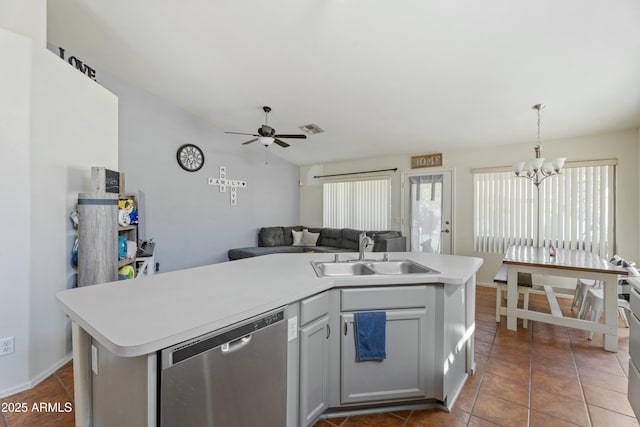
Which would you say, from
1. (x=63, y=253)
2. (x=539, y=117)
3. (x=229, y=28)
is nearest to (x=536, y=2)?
(x=539, y=117)

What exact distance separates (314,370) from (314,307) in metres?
0.36

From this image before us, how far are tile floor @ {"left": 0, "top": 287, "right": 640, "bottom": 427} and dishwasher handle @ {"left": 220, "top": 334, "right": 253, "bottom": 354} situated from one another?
93 centimetres

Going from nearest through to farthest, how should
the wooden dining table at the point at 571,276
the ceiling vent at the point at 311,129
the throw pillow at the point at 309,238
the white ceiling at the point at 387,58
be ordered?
the white ceiling at the point at 387,58 < the wooden dining table at the point at 571,276 < the ceiling vent at the point at 311,129 < the throw pillow at the point at 309,238

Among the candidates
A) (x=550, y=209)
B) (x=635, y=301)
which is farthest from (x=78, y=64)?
(x=550, y=209)

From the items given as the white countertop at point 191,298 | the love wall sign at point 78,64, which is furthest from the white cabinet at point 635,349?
the love wall sign at point 78,64

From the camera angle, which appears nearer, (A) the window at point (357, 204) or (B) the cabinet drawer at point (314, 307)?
(B) the cabinet drawer at point (314, 307)

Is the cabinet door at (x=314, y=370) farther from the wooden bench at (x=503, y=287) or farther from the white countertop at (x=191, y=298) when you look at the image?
the wooden bench at (x=503, y=287)

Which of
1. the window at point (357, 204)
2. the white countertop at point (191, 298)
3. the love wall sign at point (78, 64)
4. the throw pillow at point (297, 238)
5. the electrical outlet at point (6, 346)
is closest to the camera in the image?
the white countertop at point (191, 298)

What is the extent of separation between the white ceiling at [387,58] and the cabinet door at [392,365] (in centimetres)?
230

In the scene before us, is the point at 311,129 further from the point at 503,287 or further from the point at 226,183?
the point at 503,287

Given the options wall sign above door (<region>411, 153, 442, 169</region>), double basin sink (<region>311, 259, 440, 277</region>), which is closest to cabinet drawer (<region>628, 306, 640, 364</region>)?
double basin sink (<region>311, 259, 440, 277</region>)

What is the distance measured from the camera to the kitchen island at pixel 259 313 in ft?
3.02

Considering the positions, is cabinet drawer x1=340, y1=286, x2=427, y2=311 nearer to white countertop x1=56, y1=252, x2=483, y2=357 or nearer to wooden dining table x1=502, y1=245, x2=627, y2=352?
white countertop x1=56, y1=252, x2=483, y2=357

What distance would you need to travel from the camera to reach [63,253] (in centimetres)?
229
